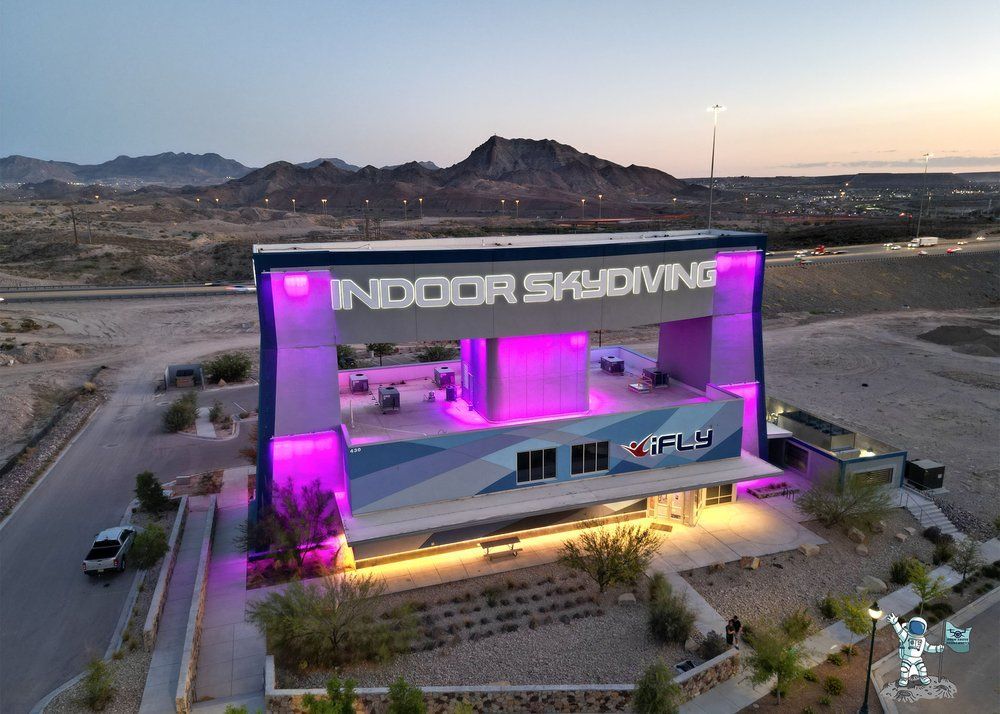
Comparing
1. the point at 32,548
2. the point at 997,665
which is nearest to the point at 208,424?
the point at 32,548

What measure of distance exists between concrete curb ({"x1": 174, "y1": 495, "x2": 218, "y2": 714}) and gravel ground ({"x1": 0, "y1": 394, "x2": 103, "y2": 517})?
1141cm

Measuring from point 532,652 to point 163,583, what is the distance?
41.6 feet

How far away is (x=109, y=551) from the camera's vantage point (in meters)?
22.8

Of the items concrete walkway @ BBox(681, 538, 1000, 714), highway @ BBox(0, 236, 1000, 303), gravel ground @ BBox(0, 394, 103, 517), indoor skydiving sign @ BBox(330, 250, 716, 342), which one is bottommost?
concrete walkway @ BBox(681, 538, 1000, 714)

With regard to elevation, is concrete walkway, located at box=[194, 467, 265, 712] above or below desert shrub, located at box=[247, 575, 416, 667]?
below

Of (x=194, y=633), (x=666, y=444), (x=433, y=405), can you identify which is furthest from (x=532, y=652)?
(x=433, y=405)

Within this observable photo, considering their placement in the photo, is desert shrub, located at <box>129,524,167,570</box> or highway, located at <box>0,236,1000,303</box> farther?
highway, located at <box>0,236,1000,303</box>

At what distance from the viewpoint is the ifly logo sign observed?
24703mm

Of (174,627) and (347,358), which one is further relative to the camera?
(347,358)

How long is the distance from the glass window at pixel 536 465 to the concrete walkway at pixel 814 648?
665 centimetres

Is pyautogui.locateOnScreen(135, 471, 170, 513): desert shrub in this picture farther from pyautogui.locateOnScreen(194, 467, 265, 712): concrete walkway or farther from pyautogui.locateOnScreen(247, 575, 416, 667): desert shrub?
pyautogui.locateOnScreen(247, 575, 416, 667): desert shrub

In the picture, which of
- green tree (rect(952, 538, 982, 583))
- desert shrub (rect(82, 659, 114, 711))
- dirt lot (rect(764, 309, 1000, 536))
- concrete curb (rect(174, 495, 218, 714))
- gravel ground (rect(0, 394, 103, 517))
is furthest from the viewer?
dirt lot (rect(764, 309, 1000, 536))

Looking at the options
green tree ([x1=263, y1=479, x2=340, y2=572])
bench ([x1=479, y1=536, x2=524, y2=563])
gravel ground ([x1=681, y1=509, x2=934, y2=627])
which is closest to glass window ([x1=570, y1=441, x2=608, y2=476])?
bench ([x1=479, y1=536, x2=524, y2=563])

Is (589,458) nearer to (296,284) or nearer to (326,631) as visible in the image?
(326,631)
